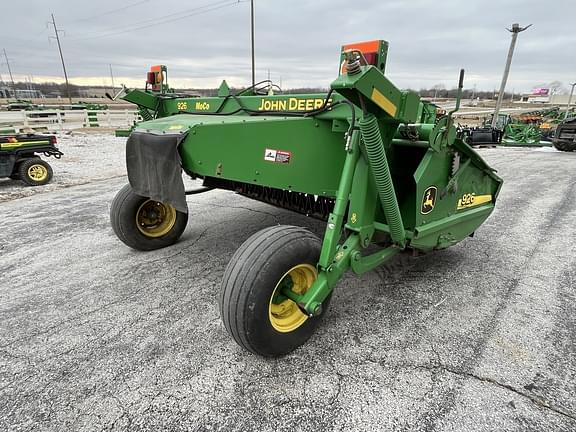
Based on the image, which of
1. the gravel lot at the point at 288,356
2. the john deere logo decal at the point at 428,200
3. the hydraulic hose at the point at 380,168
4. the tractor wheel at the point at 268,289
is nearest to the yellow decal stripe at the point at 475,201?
the john deere logo decal at the point at 428,200

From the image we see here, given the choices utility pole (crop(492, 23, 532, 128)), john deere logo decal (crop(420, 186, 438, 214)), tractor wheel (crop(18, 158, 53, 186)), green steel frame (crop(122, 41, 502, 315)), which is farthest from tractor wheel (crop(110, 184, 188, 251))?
utility pole (crop(492, 23, 532, 128))

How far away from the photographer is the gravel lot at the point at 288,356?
197cm

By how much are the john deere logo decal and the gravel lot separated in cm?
75

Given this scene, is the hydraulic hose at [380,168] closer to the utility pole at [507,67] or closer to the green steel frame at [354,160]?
the green steel frame at [354,160]

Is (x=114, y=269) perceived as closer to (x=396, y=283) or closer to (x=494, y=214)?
(x=396, y=283)

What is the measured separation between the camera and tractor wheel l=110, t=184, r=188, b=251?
3656 mm

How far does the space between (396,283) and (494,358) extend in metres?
1.06

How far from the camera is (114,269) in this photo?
3541 millimetres

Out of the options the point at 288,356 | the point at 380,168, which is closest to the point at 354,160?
the point at 380,168

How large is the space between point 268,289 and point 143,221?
7.55 feet

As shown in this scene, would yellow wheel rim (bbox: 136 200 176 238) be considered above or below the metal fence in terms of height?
below

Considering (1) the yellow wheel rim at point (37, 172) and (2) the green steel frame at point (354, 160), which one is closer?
(2) the green steel frame at point (354, 160)

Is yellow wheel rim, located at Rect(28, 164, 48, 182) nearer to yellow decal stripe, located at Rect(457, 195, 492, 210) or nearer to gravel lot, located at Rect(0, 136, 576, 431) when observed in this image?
gravel lot, located at Rect(0, 136, 576, 431)

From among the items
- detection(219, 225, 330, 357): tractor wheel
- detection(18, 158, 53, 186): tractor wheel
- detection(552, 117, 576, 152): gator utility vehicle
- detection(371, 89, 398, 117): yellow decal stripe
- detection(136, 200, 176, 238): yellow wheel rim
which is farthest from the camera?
detection(552, 117, 576, 152): gator utility vehicle
